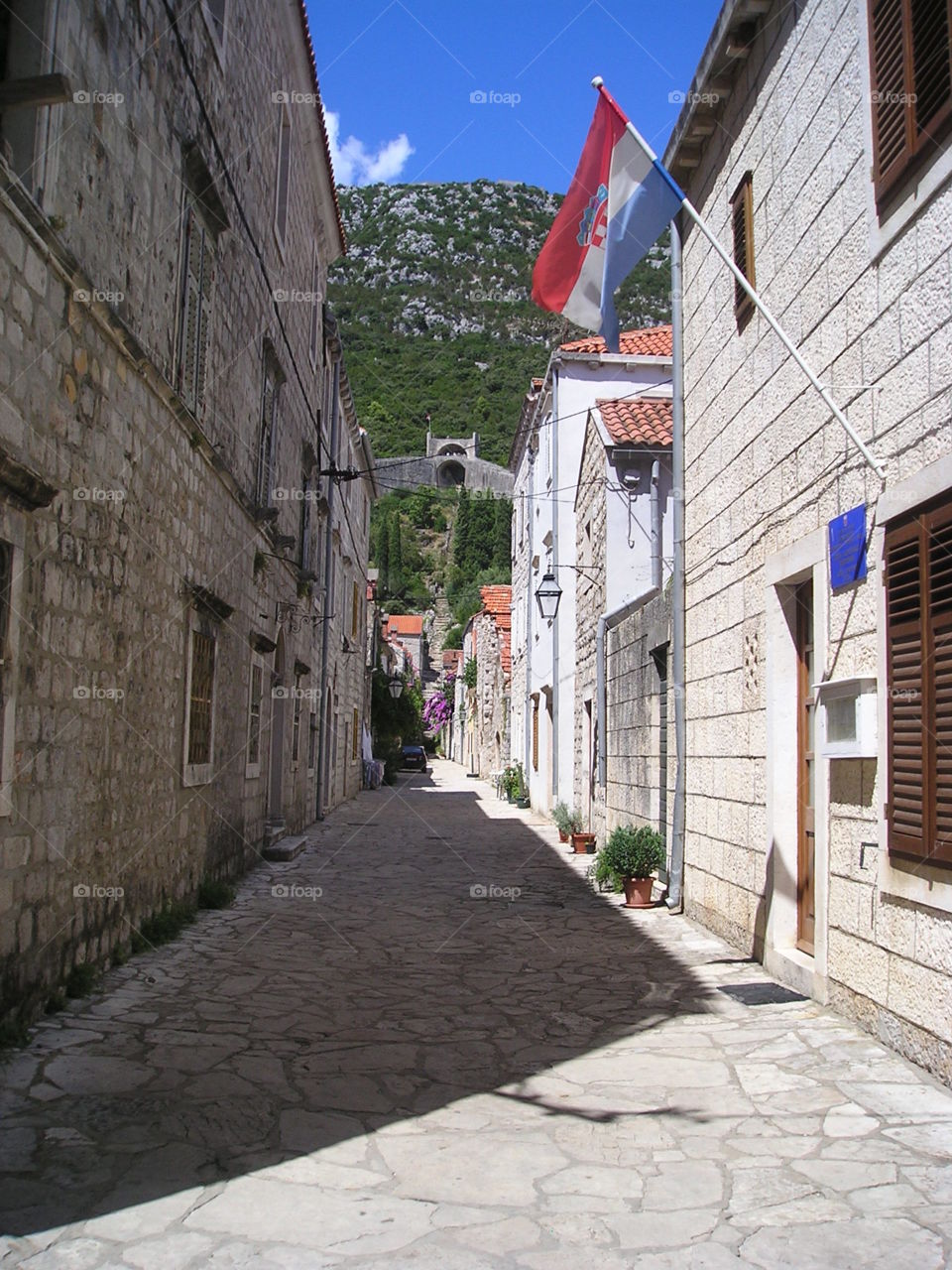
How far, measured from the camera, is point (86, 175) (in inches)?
221

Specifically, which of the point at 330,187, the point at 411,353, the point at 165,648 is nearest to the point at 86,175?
the point at 165,648

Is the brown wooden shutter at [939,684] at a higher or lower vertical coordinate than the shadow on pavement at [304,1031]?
higher

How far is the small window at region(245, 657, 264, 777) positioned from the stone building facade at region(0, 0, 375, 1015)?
4cm

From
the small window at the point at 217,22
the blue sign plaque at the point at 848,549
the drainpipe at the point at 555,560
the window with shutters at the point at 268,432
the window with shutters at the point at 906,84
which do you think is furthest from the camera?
the drainpipe at the point at 555,560

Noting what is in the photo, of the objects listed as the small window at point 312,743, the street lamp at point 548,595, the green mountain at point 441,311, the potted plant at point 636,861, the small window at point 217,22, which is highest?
the green mountain at point 441,311

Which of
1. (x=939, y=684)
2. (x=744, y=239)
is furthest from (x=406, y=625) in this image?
(x=939, y=684)

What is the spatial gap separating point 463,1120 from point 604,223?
18.3 feet

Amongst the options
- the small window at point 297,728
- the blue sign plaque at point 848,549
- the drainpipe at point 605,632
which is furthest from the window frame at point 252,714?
the blue sign plaque at point 848,549

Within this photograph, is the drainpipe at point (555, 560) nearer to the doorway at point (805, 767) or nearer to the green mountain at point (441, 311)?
the doorway at point (805, 767)

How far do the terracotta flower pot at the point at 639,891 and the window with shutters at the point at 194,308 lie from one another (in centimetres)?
542

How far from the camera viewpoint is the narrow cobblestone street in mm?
3031

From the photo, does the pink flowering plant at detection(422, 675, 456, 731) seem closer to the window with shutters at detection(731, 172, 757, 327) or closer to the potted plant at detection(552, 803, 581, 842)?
the potted plant at detection(552, 803, 581, 842)

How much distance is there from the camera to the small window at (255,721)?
37.1ft

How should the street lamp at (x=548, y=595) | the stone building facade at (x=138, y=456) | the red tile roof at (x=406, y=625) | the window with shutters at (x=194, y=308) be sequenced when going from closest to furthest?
the stone building facade at (x=138, y=456) < the window with shutters at (x=194, y=308) < the street lamp at (x=548, y=595) < the red tile roof at (x=406, y=625)
